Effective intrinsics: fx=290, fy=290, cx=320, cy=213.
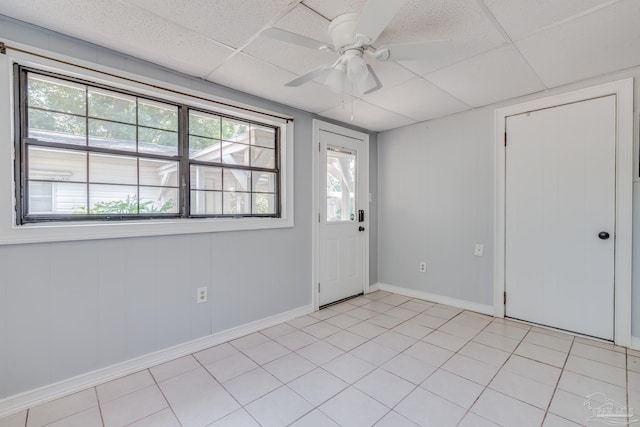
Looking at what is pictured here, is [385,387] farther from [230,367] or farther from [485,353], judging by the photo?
[230,367]

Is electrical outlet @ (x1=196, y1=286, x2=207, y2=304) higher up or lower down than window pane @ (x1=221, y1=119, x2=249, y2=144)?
lower down

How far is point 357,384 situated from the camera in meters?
1.94

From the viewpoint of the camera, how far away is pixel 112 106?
2.08 metres

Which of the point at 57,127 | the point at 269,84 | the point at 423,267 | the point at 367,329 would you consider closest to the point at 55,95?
the point at 57,127

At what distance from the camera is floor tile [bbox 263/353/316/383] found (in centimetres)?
205

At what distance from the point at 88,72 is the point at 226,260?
5.47 ft

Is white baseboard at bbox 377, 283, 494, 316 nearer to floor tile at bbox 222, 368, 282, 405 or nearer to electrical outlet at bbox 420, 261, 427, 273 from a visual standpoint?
electrical outlet at bbox 420, 261, 427, 273

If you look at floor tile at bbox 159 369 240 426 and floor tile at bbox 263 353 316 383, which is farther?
floor tile at bbox 263 353 316 383

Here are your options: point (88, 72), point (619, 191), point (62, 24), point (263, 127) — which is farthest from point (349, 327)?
point (62, 24)

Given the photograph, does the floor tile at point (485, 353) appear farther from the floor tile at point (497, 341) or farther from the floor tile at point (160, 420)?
the floor tile at point (160, 420)

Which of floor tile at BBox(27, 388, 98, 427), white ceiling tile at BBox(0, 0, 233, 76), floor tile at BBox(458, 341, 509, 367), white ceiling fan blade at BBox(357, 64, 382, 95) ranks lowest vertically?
floor tile at BBox(27, 388, 98, 427)

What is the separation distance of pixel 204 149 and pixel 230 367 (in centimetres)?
178

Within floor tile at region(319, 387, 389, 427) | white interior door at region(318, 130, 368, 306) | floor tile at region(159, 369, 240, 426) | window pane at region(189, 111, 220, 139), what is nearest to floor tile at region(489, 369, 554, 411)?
floor tile at region(319, 387, 389, 427)

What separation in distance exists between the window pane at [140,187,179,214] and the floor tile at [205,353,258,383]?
124cm
